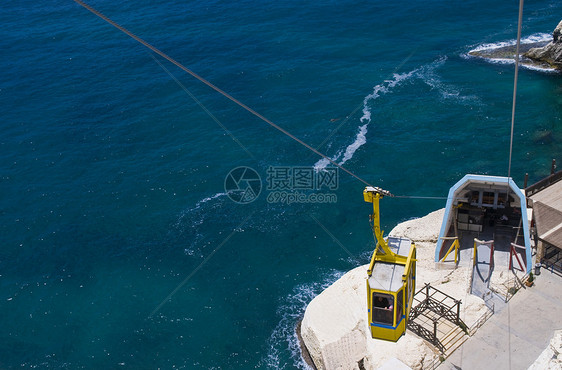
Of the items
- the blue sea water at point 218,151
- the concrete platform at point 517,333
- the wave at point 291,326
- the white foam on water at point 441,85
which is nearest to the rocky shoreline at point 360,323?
the wave at point 291,326

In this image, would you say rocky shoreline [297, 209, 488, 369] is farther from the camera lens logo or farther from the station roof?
the camera lens logo

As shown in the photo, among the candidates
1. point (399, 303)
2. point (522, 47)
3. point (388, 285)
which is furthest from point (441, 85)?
point (388, 285)

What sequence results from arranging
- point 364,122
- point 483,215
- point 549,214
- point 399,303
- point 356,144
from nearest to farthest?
point 399,303 → point 549,214 → point 483,215 → point 356,144 → point 364,122

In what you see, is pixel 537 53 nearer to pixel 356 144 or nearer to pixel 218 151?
pixel 356 144

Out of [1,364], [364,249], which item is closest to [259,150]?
[364,249]

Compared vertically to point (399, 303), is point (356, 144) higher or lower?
lower

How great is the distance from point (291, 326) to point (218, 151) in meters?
28.1

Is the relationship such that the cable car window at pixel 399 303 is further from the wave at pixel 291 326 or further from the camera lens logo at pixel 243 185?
the camera lens logo at pixel 243 185

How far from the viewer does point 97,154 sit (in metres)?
69.4

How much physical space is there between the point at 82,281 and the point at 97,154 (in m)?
21.3

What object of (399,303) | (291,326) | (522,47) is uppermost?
(522,47)

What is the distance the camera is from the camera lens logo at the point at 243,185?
61906 mm

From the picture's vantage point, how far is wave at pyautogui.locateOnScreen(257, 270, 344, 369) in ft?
146

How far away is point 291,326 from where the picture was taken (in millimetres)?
47250
